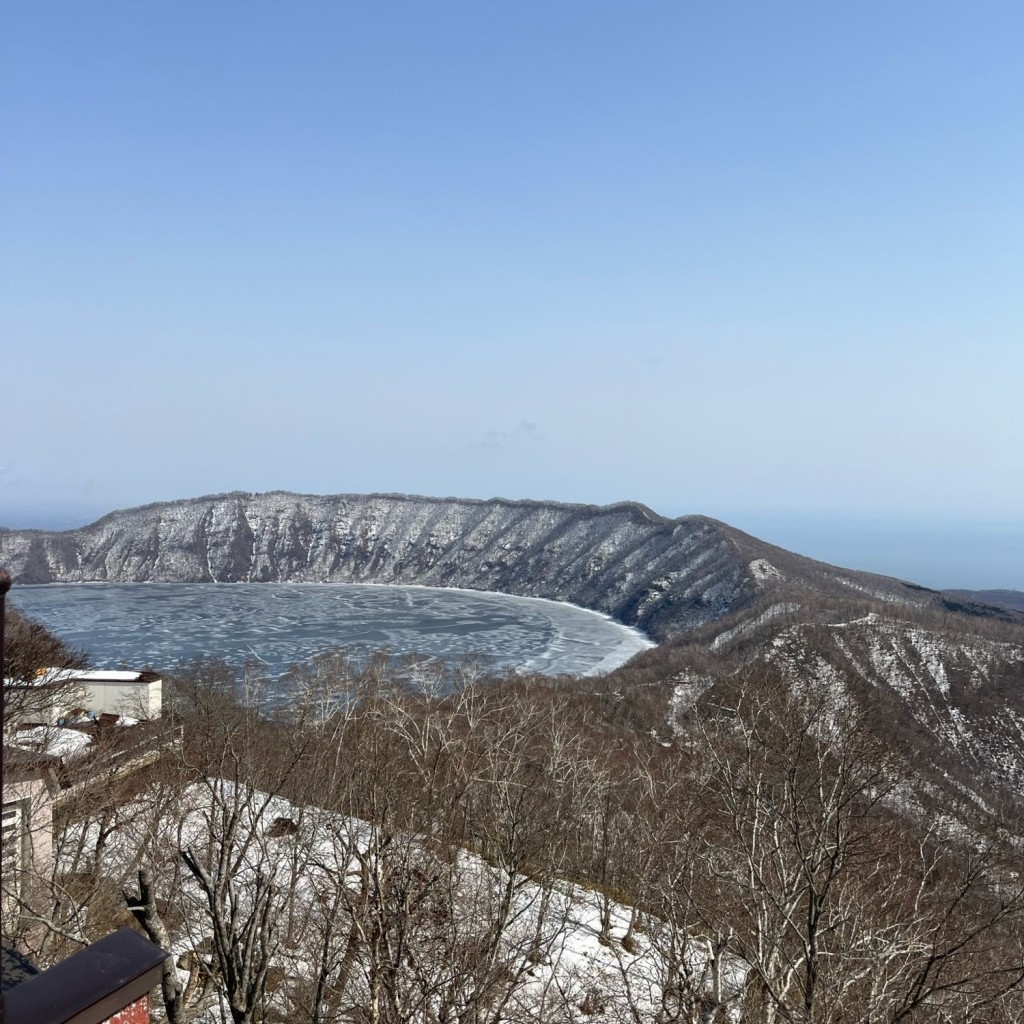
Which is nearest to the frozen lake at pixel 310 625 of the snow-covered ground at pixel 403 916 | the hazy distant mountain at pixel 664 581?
the hazy distant mountain at pixel 664 581

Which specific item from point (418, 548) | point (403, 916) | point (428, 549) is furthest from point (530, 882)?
point (418, 548)

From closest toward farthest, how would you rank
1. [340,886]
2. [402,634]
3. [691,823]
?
1. [340,886]
2. [691,823]
3. [402,634]

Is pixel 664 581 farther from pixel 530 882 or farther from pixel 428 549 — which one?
pixel 530 882

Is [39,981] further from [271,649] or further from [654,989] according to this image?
[271,649]

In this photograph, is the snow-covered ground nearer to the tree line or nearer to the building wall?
the tree line

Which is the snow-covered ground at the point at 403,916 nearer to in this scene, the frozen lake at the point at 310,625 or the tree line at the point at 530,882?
the tree line at the point at 530,882

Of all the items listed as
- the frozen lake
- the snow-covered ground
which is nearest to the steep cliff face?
the frozen lake

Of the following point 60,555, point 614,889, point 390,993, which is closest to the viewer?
point 390,993

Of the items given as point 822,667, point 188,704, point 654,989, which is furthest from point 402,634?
point 654,989
